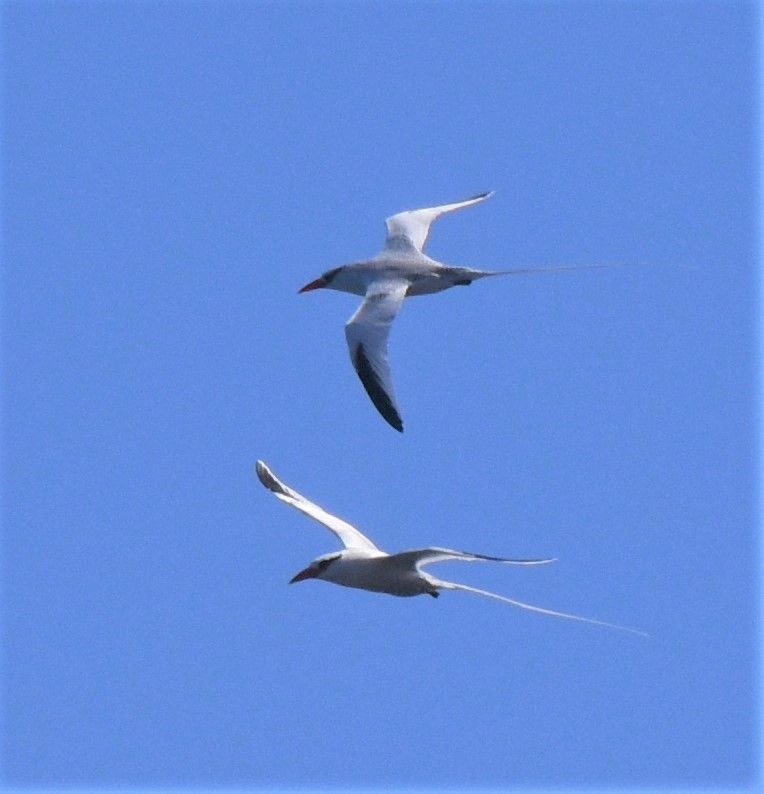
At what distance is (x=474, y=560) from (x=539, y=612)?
0.55 m

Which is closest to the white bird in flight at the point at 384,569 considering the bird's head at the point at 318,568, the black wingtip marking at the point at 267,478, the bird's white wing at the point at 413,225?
the bird's head at the point at 318,568

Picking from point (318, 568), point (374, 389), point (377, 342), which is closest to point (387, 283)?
point (377, 342)

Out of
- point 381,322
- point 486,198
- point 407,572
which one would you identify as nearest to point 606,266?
point 381,322

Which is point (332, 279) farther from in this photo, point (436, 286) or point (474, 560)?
point (474, 560)

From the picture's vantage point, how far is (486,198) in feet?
62.5

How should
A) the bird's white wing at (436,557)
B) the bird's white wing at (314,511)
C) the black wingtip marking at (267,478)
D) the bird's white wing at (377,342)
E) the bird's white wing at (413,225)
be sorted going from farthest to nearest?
the bird's white wing at (413,225), the black wingtip marking at (267,478), the bird's white wing at (314,511), the bird's white wing at (377,342), the bird's white wing at (436,557)

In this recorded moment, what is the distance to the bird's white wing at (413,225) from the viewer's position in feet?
55.8

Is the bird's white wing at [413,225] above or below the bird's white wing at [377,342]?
above

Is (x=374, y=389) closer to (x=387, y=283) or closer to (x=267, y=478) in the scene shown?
(x=387, y=283)

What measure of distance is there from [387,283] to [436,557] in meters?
3.58

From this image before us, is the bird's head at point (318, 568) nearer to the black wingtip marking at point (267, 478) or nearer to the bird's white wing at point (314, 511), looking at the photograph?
the bird's white wing at point (314, 511)

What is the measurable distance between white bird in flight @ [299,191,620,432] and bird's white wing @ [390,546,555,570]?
1034 mm

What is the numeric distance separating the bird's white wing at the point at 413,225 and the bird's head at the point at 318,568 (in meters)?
4.08

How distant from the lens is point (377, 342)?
14.1 m
